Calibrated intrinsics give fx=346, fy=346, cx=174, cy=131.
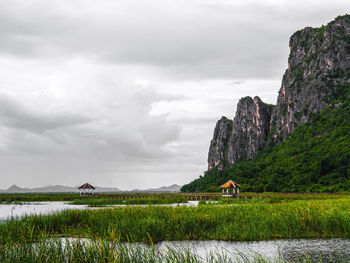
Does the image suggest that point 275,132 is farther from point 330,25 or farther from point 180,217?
point 180,217

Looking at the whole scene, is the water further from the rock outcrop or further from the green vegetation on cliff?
the rock outcrop

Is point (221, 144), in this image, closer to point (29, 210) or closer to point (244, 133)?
point (244, 133)

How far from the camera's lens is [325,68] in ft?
370

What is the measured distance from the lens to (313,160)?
8362 centimetres

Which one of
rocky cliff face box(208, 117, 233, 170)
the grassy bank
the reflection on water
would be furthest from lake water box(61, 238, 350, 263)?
rocky cliff face box(208, 117, 233, 170)

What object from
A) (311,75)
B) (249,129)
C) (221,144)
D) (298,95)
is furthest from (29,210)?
(221,144)

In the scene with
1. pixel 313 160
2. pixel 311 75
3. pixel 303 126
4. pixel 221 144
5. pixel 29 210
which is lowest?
pixel 29 210

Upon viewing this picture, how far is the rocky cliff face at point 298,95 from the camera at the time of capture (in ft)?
362

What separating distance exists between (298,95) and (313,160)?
146ft

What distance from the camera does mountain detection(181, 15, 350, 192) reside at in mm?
77000

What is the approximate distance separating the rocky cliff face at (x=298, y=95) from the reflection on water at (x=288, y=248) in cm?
10125

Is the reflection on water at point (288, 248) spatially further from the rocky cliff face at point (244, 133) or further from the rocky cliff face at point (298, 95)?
the rocky cliff face at point (244, 133)

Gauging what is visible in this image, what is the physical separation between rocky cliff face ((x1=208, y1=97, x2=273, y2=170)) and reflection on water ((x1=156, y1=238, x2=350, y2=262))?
131255mm

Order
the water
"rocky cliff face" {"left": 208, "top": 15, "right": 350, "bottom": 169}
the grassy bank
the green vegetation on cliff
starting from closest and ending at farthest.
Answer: the grassy bank, the water, the green vegetation on cliff, "rocky cliff face" {"left": 208, "top": 15, "right": 350, "bottom": 169}
